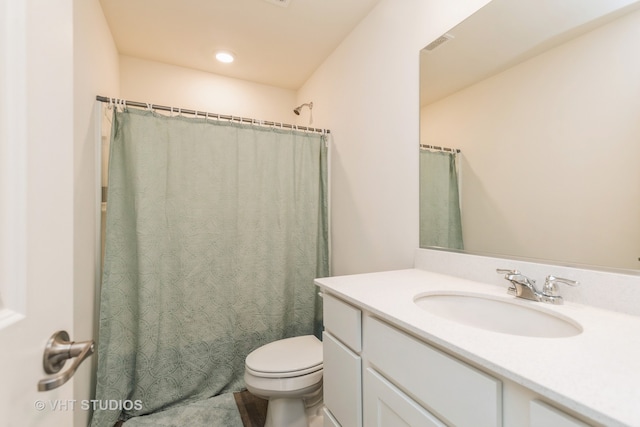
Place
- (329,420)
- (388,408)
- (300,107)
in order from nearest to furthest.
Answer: (388,408)
(329,420)
(300,107)

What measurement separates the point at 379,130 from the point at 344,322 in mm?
1126

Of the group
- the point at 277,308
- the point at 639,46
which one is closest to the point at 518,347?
the point at 639,46

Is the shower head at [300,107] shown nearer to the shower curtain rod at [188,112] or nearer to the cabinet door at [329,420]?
the shower curtain rod at [188,112]

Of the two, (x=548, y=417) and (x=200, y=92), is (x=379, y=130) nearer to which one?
(x=548, y=417)

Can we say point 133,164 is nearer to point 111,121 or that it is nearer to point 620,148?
point 111,121

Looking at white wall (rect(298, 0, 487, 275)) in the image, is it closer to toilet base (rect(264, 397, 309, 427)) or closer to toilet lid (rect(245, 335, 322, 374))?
toilet lid (rect(245, 335, 322, 374))

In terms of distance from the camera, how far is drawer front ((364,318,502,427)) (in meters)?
0.52

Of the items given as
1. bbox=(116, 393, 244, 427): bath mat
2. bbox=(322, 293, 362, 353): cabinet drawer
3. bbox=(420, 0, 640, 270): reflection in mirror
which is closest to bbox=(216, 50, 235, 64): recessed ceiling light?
bbox=(420, 0, 640, 270): reflection in mirror

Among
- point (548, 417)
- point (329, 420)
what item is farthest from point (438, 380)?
point (329, 420)

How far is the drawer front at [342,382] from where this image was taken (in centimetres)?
89

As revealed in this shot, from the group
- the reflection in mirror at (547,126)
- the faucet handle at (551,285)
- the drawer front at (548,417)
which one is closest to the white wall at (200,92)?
the reflection in mirror at (547,126)

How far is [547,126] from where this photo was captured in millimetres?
928

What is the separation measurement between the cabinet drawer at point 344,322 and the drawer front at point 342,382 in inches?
Result: 1.3

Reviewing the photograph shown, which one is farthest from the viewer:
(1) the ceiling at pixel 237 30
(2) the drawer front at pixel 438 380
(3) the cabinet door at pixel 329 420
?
(1) the ceiling at pixel 237 30
